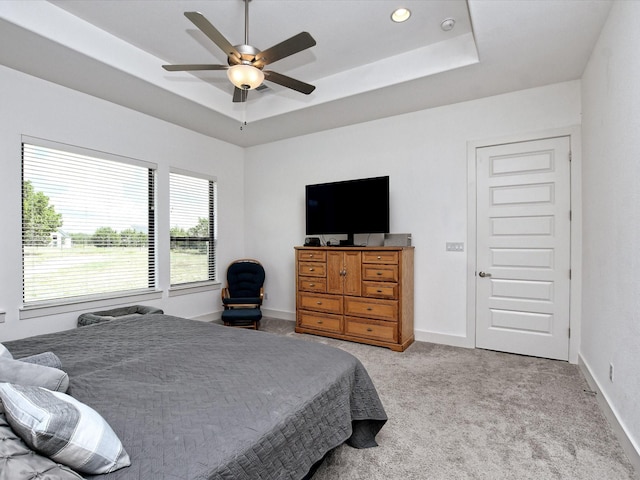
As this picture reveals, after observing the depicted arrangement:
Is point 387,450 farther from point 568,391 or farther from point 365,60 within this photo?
point 365,60

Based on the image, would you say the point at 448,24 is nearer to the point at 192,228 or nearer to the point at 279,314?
the point at 192,228

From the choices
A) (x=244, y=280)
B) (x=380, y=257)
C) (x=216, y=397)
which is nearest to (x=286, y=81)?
(x=380, y=257)

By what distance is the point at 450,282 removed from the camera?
392cm

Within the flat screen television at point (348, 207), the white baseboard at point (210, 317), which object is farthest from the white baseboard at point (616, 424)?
the white baseboard at point (210, 317)

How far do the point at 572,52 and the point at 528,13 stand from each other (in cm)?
81

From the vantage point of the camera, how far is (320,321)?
4266 millimetres

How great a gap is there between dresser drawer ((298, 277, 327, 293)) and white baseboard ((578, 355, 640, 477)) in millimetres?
2700

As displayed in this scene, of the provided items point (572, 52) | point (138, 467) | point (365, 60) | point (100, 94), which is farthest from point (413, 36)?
point (138, 467)

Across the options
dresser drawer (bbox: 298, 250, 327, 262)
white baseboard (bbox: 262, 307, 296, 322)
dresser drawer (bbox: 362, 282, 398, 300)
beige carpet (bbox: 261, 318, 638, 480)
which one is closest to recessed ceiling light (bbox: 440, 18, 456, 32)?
dresser drawer (bbox: 362, 282, 398, 300)

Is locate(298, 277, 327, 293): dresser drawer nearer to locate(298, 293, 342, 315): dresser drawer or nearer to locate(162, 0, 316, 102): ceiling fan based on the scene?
locate(298, 293, 342, 315): dresser drawer

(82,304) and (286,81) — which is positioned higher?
(286,81)

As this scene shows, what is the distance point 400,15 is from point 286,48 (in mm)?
1208

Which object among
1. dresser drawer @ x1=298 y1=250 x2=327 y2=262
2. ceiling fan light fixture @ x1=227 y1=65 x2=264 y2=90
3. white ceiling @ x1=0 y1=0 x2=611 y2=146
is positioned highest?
white ceiling @ x1=0 y1=0 x2=611 y2=146

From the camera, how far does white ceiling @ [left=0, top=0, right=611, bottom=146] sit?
8.31 feet
